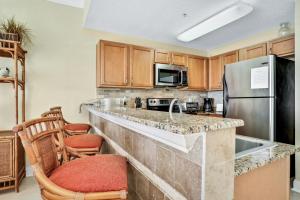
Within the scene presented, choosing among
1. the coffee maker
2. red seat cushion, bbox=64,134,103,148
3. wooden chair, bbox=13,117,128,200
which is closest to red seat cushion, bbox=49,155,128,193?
wooden chair, bbox=13,117,128,200

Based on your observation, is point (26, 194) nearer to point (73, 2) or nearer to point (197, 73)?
point (73, 2)

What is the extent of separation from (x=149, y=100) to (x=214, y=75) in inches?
64.5

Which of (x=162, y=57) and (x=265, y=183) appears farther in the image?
(x=162, y=57)

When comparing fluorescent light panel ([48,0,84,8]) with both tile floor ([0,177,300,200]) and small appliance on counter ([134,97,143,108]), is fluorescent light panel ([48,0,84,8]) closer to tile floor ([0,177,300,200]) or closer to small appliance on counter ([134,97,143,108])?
small appliance on counter ([134,97,143,108])

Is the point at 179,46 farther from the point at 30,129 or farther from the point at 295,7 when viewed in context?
the point at 30,129

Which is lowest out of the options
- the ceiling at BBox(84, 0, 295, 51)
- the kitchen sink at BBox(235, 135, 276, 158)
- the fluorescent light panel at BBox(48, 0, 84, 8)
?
the kitchen sink at BBox(235, 135, 276, 158)

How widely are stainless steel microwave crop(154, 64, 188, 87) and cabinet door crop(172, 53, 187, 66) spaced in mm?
117

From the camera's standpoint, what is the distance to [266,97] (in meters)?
2.36

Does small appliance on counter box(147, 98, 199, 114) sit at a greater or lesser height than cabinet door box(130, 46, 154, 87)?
lesser

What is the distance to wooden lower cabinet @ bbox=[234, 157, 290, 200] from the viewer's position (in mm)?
827

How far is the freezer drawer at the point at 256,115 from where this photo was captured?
2326mm

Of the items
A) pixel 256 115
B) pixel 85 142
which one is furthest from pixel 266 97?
pixel 85 142

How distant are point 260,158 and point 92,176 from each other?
85 centimetres

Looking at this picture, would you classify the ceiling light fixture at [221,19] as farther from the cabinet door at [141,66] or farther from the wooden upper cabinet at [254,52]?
the wooden upper cabinet at [254,52]
